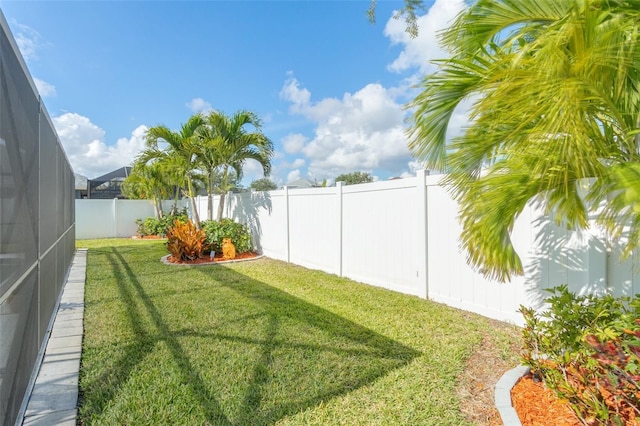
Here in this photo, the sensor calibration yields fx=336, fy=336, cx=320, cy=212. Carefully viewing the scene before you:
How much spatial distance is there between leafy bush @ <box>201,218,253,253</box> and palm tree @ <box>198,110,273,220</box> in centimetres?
62

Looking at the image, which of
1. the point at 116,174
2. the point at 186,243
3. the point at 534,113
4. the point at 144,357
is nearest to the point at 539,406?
the point at 534,113

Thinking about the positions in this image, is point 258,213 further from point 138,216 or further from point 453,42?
point 138,216

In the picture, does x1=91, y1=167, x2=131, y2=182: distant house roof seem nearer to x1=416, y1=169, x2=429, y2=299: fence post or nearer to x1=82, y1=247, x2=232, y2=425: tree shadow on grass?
x1=82, y1=247, x2=232, y2=425: tree shadow on grass

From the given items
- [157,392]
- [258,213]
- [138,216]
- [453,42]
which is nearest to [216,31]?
[258,213]

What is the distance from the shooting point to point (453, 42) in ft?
9.61

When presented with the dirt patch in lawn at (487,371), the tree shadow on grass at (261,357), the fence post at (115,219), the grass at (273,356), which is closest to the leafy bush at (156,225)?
the fence post at (115,219)

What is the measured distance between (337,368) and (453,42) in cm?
302

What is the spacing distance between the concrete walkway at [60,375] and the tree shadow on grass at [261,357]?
0.20 meters

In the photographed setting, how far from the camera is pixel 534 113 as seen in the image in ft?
6.29

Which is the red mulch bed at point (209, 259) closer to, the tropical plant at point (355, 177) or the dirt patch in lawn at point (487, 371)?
the dirt patch in lawn at point (487, 371)

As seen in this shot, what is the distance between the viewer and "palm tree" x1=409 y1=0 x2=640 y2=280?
1.87 m

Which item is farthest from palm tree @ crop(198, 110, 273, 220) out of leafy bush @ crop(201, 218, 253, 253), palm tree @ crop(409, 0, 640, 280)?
palm tree @ crop(409, 0, 640, 280)

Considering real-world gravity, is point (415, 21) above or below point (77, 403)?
above

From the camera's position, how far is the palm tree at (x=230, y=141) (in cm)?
968
